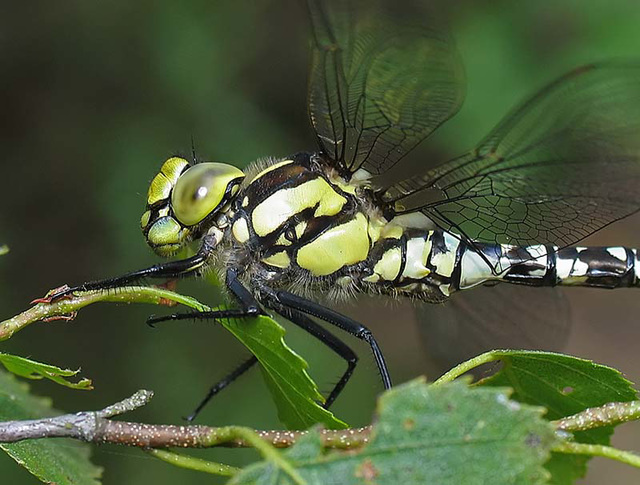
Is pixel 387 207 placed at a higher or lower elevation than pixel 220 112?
lower

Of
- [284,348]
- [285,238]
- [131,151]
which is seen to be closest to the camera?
[284,348]

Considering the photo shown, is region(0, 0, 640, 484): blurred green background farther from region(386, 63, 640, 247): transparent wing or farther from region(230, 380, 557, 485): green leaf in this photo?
region(230, 380, 557, 485): green leaf

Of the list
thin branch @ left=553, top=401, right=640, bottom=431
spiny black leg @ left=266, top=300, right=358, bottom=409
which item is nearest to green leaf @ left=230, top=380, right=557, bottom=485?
thin branch @ left=553, top=401, right=640, bottom=431

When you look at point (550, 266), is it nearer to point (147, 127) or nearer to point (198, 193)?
point (198, 193)

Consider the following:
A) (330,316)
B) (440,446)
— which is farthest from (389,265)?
(440,446)

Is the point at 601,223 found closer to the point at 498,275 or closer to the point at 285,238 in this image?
the point at 498,275

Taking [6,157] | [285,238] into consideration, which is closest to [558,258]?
[285,238]
